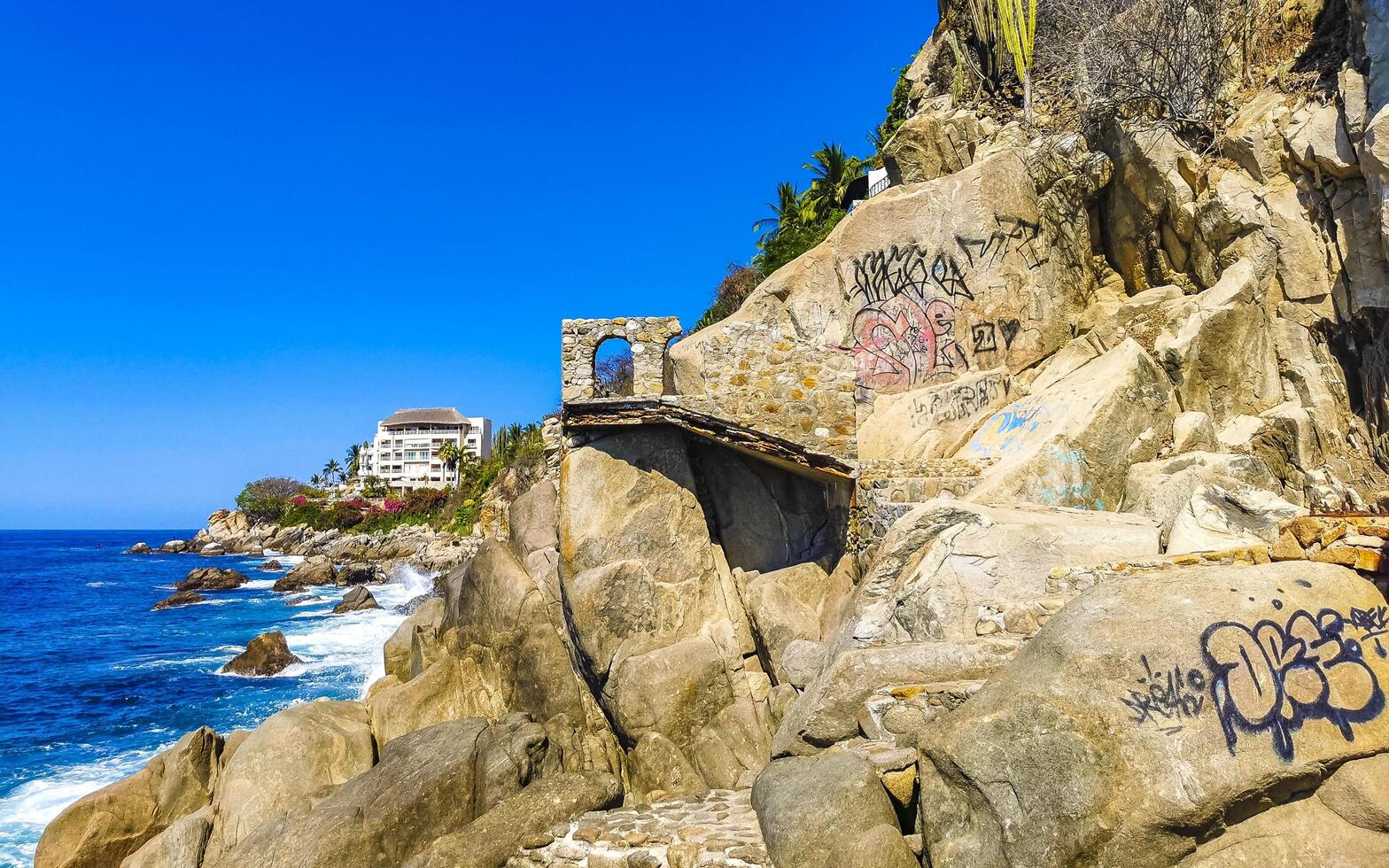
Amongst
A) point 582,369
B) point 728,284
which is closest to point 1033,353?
point 582,369

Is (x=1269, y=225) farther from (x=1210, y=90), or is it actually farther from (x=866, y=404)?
(x=866, y=404)

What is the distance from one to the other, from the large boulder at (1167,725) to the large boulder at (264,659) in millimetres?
23546

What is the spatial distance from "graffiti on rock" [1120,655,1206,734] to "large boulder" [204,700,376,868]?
10.0m

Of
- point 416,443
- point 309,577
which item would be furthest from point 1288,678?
point 416,443

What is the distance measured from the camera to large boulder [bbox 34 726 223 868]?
10.1 metres

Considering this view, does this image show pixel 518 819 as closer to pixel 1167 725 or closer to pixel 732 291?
pixel 1167 725

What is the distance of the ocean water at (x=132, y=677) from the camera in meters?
15.9

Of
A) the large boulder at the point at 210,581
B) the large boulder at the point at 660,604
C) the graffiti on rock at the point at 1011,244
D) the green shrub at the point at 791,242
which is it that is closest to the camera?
the large boulder at the point at 660,604

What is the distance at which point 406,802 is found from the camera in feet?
28.6

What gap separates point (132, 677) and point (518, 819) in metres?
23.5

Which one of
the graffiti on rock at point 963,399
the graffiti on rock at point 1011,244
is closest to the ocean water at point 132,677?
the graffiti on rock at point 963,399

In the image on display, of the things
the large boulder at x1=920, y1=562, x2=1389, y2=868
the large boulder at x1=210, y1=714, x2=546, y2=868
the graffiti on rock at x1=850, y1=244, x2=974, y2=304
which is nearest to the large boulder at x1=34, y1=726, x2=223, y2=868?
the large boulder at x1=210, y1=714, x2=546, y2=868

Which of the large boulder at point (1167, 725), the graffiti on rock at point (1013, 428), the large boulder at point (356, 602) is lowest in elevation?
the large boulder at point (356, 602)

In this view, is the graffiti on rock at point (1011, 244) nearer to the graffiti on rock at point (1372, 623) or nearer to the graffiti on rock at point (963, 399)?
the graffiti on rock at point (963, 399)
